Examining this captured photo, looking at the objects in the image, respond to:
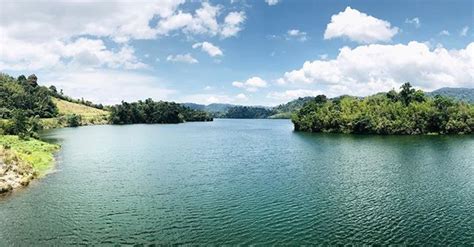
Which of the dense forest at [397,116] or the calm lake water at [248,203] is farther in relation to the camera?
the dense forest at [397,116]

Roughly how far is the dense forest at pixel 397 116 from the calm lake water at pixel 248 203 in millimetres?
73266

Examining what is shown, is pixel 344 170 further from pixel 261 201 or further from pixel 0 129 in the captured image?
pixel 0 129

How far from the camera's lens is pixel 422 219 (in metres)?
39.4

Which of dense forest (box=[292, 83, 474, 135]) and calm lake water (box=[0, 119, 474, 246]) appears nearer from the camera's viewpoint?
calm lake water (box=[0, 119, 474, 246])

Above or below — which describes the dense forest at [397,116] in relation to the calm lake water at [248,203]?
above

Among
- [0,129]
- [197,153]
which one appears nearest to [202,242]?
[197,153]

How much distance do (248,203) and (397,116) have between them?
124279mm

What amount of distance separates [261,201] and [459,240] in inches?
832

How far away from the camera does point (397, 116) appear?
152875 mm

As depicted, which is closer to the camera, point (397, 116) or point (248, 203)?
point (248, 203)

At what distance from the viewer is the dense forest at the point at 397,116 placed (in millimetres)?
148250

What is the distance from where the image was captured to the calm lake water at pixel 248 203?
35.1 m

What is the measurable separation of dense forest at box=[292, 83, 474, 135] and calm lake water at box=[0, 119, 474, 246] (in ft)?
240

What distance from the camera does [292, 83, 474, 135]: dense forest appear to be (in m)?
148
